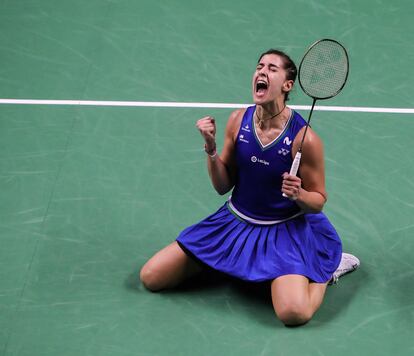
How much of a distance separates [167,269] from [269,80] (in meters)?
1.29

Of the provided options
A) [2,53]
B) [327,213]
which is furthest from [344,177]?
[2,53]

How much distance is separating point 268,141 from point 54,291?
1569 millimetres

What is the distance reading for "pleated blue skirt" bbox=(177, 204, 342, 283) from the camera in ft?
19.4

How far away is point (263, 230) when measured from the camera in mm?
6051

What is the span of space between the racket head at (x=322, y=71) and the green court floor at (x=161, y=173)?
4.07 ft

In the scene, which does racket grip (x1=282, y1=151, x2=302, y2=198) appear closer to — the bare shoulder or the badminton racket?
the badminton racket

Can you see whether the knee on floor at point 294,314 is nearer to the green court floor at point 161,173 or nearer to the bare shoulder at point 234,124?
the green court floor at point 161,173

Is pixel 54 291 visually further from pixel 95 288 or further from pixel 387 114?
pixel 387 114

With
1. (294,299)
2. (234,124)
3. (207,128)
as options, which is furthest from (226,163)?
(294,299)

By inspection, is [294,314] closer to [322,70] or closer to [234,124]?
[234,124]

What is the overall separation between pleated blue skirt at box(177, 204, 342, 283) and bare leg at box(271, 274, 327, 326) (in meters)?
0.06

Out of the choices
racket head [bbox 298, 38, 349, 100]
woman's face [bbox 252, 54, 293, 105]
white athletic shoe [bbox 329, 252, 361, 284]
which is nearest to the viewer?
racket head [bbox 298, 38, 349, 100]

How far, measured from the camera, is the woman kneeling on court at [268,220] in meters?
5.81

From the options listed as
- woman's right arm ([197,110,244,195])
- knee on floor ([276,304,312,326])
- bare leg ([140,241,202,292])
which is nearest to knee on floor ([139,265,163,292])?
bare leg ([140,241,202,292])
